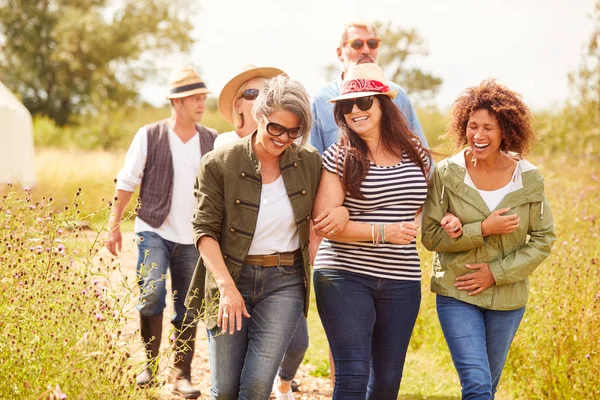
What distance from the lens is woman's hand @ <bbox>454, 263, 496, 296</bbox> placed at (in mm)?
3994

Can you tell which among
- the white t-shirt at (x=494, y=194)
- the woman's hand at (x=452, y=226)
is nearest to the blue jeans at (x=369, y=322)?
the woman's hand at (x=452, y=226)

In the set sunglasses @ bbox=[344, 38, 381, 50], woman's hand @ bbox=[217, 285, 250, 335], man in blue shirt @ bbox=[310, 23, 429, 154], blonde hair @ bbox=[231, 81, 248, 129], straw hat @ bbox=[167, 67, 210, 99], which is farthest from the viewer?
straw hat @ bbox=[167, 67, 210, 99]

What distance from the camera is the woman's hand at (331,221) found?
12.3ft

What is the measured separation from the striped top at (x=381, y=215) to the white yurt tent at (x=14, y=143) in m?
15.2

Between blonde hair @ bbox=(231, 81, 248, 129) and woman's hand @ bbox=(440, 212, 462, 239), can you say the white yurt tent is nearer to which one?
blonde hair @ bbox=(231, 81, 248, 129)

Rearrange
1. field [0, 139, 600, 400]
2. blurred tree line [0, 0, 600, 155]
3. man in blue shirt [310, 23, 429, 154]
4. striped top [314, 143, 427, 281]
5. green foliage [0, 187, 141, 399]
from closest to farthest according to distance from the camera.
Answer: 1. green foliage [0, 187, 141, 399]
2. field [0, 139, 600, 400]
3. striped top [314, 143, 427, 281]
4. man in blue shirt [310, 23, 429, 154]
5. blurred tree line [0, 0, 600, 155]

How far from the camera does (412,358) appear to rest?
22.3 ft

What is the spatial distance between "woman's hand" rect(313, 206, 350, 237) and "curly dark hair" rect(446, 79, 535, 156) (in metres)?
0.94

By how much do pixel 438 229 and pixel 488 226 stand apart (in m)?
0.27

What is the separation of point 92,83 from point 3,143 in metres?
17.9

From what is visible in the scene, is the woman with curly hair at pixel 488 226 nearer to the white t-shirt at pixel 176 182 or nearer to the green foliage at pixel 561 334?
the green foliage at pixel 561 334

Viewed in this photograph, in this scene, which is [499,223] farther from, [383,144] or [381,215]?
[383,144]

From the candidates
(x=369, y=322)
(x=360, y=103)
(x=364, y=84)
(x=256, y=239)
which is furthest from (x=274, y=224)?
(x=364, y=84)

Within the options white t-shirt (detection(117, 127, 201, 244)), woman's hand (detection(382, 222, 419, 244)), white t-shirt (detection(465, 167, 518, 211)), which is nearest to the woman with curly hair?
white t-shirt (detection(465, 167, 518, 211))
